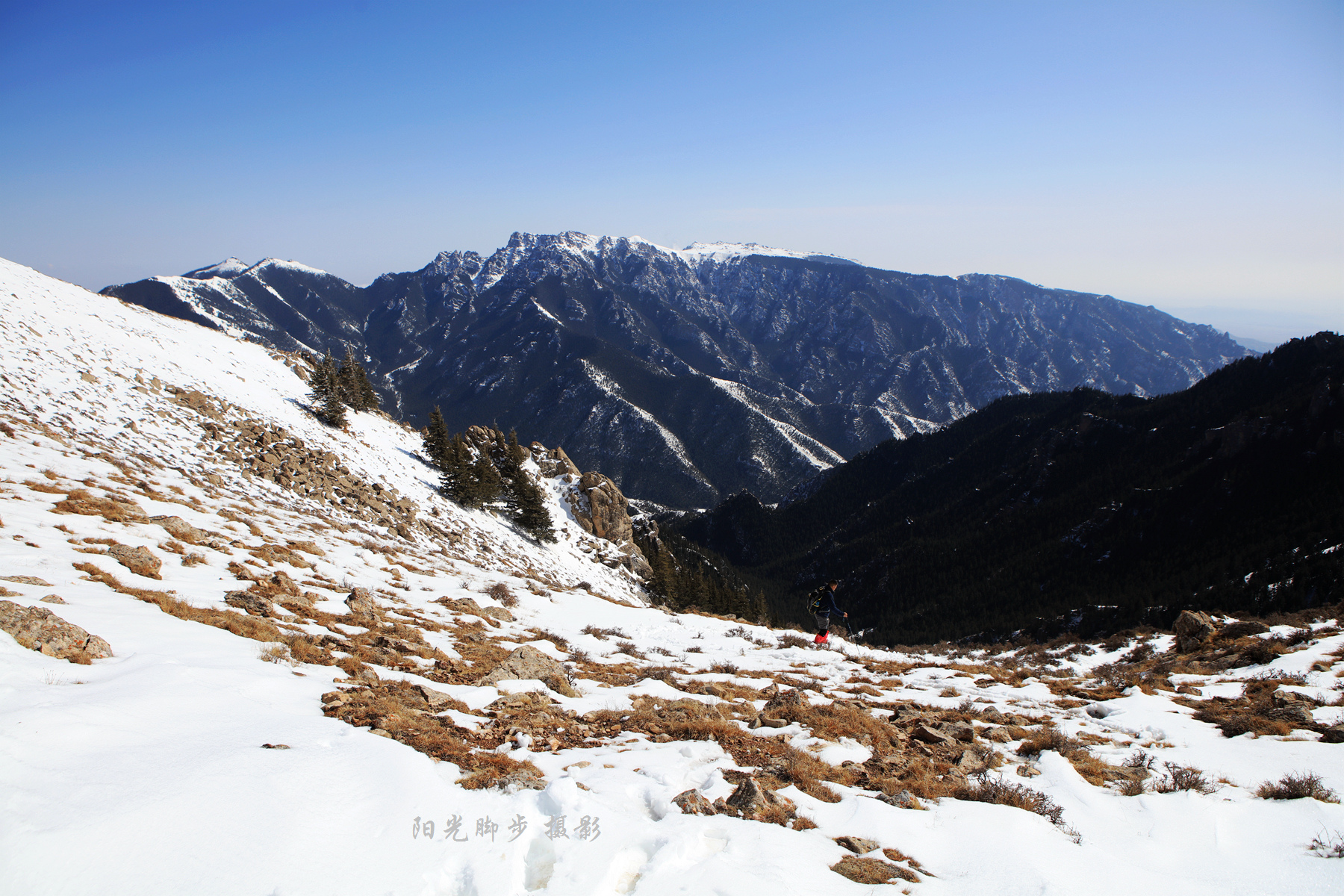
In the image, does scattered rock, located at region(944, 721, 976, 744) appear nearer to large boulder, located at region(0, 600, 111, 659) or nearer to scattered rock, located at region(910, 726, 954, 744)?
scattered rock, located at region(910, 726, 954, 744)

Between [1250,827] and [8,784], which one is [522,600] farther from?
[1250,827]

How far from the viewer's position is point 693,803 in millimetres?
5863

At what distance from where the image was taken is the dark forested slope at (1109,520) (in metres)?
49.7

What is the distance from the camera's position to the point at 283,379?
42.5 metres

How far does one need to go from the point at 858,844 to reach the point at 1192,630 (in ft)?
55.6

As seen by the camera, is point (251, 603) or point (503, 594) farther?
point (503, 594)

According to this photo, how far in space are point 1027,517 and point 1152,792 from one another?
106 meters

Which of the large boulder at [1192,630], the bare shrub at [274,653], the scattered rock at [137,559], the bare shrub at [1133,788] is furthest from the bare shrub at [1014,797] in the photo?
the scattered rock at [137,559]

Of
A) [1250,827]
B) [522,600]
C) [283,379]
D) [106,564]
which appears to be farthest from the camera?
[283,379]

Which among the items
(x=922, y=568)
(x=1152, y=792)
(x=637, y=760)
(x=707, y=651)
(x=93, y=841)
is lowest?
(x=922, y=568)

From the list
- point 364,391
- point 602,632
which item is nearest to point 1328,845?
point 602,632

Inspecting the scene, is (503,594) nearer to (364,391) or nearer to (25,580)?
(25,580)

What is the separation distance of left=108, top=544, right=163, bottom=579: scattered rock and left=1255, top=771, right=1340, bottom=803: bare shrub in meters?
18.1

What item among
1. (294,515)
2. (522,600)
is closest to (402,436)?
(294,515)
